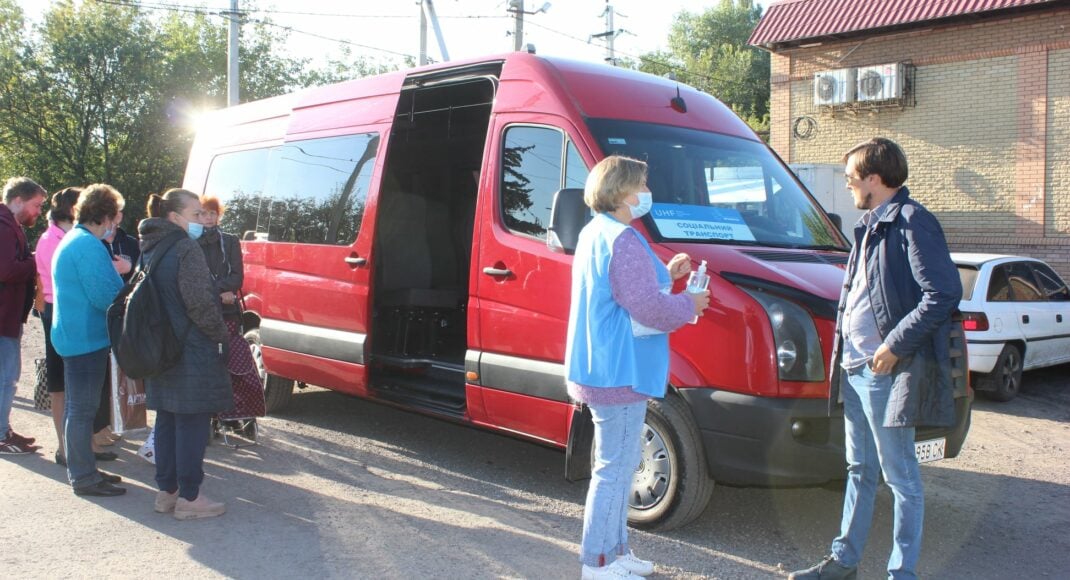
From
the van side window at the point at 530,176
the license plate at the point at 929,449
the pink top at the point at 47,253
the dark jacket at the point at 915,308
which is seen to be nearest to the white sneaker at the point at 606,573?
the dark jacket at the point at 915,308

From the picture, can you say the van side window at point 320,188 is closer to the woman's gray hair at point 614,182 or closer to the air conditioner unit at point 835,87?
the woman's gray hair at point 614,182

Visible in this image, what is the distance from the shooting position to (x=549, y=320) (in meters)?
4.93

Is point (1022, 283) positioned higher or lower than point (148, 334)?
higher

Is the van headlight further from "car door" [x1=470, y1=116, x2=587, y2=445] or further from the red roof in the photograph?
the red roof

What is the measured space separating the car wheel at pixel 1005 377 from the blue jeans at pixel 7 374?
8379 millimetres

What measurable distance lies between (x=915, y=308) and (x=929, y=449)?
1.05 metres

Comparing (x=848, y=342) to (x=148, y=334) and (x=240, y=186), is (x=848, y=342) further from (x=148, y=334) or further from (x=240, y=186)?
(x=240, y=186)

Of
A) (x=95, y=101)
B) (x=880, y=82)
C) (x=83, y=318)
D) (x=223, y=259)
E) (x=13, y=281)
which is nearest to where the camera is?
(x=83, y=318)

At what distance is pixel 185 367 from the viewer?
468 cm

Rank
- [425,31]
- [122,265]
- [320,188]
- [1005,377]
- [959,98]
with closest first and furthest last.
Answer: [122,265]
[320,188]
[1005,377]
[959,98]
[425,31]

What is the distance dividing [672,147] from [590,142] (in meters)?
0.58

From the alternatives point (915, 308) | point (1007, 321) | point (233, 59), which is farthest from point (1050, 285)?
point (233, 59)

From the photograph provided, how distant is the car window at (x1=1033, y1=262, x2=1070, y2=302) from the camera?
9.54 meters

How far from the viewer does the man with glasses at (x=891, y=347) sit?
345cm
